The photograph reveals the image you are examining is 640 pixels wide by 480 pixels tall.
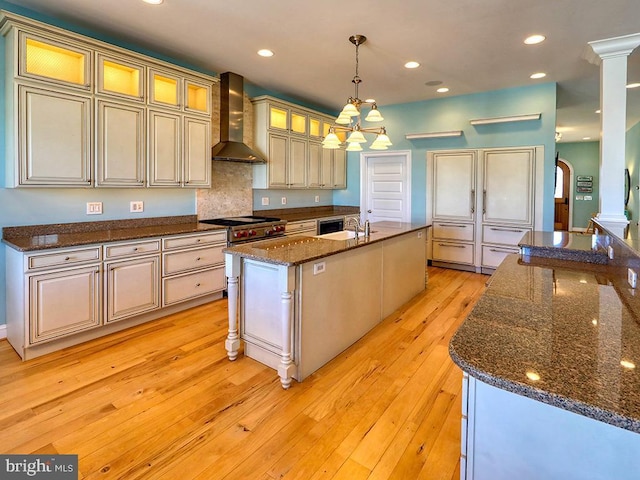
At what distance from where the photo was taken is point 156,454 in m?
1.80

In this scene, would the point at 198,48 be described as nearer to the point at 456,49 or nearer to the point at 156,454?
the point at 456,49

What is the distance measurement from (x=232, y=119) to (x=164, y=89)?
2.83 ft

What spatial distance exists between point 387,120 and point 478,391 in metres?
5.83

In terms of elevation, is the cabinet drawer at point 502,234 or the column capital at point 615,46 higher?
the column capital at point 615,46

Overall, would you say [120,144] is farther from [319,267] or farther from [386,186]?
[386,186]

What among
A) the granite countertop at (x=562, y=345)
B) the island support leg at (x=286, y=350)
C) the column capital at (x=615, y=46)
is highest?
the column capital at (x=615, y=46)

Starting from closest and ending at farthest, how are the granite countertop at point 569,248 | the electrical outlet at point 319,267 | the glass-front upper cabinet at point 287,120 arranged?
the granite countertop at point 569,248
the electrical outlet at point 319,267
the glass-front upper cabinet at point 287,120

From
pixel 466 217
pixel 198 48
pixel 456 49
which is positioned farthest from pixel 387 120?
pixel 198 48

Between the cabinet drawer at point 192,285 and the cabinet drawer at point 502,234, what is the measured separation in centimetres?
390

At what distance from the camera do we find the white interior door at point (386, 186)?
20.4ft

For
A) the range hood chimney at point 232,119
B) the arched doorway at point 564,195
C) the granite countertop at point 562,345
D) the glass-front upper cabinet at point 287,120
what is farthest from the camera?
the arched doorway at point 564,195

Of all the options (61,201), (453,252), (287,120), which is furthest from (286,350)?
(453,252)

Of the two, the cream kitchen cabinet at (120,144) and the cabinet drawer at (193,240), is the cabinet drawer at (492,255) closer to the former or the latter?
the cabinet drawer at (193,240)

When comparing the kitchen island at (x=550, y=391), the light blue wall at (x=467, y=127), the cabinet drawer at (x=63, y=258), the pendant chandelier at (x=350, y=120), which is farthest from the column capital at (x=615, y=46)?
the cabinet drawer at (x=63, y=258)
